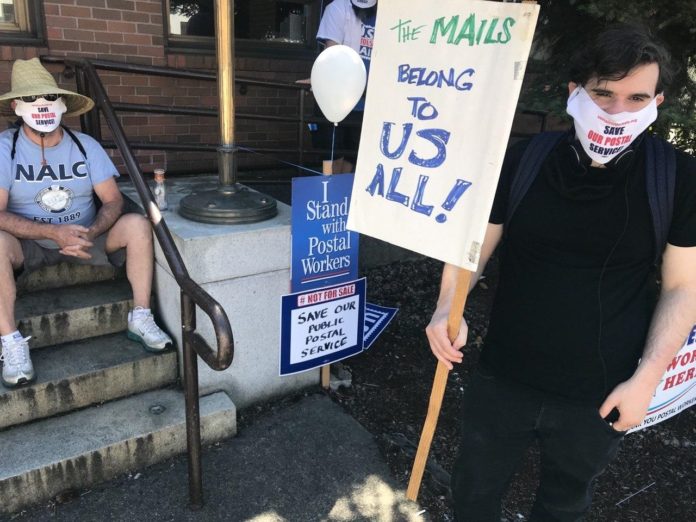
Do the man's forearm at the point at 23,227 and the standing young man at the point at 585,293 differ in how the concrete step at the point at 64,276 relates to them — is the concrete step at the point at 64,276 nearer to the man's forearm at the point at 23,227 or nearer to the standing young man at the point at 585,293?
the man's forearm at the point at 23,227

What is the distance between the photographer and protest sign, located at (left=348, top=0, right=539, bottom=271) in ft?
5.64

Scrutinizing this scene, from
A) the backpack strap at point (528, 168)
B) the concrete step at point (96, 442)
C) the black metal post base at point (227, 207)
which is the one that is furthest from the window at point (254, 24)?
the backpack strap at point (528, 168)

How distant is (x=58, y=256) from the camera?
10.4ft

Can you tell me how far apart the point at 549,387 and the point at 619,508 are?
1553 mm

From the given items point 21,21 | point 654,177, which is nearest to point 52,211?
point 21,21

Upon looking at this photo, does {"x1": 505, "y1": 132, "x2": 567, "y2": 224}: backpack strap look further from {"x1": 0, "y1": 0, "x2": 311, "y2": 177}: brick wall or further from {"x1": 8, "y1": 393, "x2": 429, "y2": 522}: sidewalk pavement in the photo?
{"x1": 0, "y1": 0, "x2": 311, "y2": 177}: brick wall

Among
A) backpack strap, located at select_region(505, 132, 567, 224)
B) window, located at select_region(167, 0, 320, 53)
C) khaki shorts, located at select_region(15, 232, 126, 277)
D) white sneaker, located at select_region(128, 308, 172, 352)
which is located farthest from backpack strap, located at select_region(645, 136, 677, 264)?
window, located at select_region(167, 0, 320, 53)

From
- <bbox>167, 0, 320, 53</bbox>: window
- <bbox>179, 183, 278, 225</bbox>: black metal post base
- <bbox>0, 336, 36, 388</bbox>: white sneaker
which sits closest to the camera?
<bbox>0, 336, 36, 388</bbox>: white sneaker

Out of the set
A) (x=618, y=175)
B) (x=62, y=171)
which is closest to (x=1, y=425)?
(x=62, y=171)

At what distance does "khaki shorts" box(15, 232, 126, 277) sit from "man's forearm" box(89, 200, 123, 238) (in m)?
0.10

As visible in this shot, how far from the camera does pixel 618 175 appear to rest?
1704 millimetres

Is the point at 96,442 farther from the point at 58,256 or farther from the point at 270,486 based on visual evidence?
Answer: the point at 58,256

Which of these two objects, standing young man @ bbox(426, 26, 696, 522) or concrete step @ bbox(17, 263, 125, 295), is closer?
standing young man @ bbox(426, 26, 696, 522)

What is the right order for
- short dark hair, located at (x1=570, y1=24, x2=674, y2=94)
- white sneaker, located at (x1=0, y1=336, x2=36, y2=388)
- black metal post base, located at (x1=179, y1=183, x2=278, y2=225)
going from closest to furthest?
short dark hair, located at (x1=570, y1=24, x2=674, y2=94) → white sneaker, located at (x1=0, y1=336, x2=36, y2=388) → black metal post base, located at (x1=179, y1=183, x2=278, y2=225)
